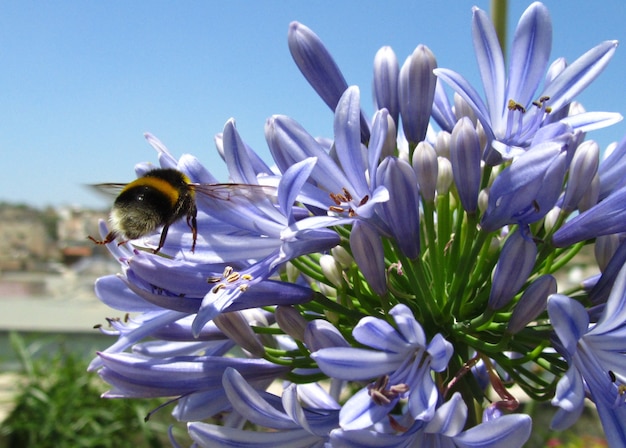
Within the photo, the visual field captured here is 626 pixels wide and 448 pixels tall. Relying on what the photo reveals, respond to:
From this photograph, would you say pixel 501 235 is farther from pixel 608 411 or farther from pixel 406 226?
pixel 608 411

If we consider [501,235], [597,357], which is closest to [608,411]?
[597,357]

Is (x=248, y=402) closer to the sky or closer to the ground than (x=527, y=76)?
closer to the ground

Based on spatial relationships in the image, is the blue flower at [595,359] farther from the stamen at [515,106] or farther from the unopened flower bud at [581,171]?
the stamen at [515,106]

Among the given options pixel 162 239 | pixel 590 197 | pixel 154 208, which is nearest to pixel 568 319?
pixel 590 197

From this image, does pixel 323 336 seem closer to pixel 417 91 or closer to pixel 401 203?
pixel 401 203

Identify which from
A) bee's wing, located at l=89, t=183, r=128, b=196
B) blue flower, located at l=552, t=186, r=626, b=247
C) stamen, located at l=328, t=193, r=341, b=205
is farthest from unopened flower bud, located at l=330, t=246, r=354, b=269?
bee's wing, located at l=89, t=183, r=128, b=196

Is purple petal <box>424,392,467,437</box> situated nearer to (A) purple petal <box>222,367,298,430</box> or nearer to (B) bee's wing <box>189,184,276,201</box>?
(A) purple petal <box>222,367,298,430</box>

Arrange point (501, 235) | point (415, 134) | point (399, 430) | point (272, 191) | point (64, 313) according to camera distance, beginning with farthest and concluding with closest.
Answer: point (64, 313), point (501, 235), point (415, 134), point (272, 191), point (399, 430)
